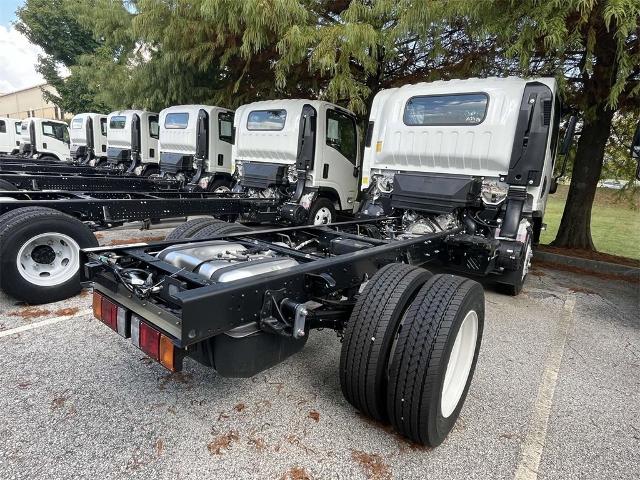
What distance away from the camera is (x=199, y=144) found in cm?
930

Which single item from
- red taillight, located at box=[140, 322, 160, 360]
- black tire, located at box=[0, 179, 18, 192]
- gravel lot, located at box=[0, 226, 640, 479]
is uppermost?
black tire, located at box=[0, 179, 18, 192]

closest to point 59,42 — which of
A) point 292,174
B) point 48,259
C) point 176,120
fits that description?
point 176,120

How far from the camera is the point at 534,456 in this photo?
2.18m

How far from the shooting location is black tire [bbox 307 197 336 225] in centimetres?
738

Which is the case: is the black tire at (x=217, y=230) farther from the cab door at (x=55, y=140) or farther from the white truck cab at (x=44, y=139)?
the cab door at (x=55, y=140)

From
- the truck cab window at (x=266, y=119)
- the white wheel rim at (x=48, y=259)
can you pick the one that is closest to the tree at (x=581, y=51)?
the truck cab window at (x=266, y=119)

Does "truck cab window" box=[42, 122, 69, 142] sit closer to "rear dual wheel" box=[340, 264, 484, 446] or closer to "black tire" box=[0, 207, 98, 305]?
"black tire" box=[0, 207, 98, 305]

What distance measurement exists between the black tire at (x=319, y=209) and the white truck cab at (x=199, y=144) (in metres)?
2.60

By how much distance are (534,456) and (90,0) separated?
588 inches

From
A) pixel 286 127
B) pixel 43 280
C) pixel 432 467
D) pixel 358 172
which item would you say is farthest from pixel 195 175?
pixel 432 467

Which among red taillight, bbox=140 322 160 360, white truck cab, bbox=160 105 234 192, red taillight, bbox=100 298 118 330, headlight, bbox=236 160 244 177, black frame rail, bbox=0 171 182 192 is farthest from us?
white truck cab, bbox=160 105 234 192

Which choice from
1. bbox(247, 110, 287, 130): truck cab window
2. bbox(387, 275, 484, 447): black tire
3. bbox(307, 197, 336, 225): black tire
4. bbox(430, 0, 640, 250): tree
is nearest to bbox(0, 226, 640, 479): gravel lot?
bbox(387, 275, 484, 447): black tire

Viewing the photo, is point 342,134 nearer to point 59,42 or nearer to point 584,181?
point 584,181

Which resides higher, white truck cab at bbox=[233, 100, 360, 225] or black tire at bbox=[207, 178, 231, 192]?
white truck cab at bbox=[233, 100, 360, 225]
